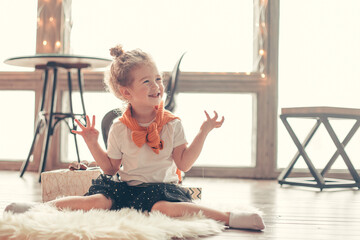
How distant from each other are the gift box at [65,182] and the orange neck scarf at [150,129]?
49cm

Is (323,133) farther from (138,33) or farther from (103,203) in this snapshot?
(103,203)

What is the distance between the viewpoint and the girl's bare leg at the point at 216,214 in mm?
1418

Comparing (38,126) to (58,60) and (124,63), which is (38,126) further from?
(124,63)

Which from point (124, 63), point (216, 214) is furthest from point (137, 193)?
point (124, 63)

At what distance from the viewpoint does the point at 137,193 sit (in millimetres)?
1611

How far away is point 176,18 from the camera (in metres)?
3.56

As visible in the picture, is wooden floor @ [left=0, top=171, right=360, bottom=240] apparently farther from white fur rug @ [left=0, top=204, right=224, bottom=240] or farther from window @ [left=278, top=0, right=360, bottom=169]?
window @ [left=278, top=0, right=360, bottom=169]

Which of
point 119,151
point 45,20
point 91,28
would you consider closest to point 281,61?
point 91,28

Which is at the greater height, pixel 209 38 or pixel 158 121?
pixel 209 38

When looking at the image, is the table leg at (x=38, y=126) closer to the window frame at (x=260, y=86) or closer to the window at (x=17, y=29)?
the window at (x=17, y=29)

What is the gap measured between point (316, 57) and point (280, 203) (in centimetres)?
172

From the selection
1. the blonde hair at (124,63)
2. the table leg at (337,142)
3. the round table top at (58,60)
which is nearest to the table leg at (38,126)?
the round table top at (58,60)

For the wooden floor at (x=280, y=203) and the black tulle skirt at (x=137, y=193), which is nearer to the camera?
the wooden floor at (x=280, y=203)

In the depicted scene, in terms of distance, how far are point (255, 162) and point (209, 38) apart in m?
1.03
